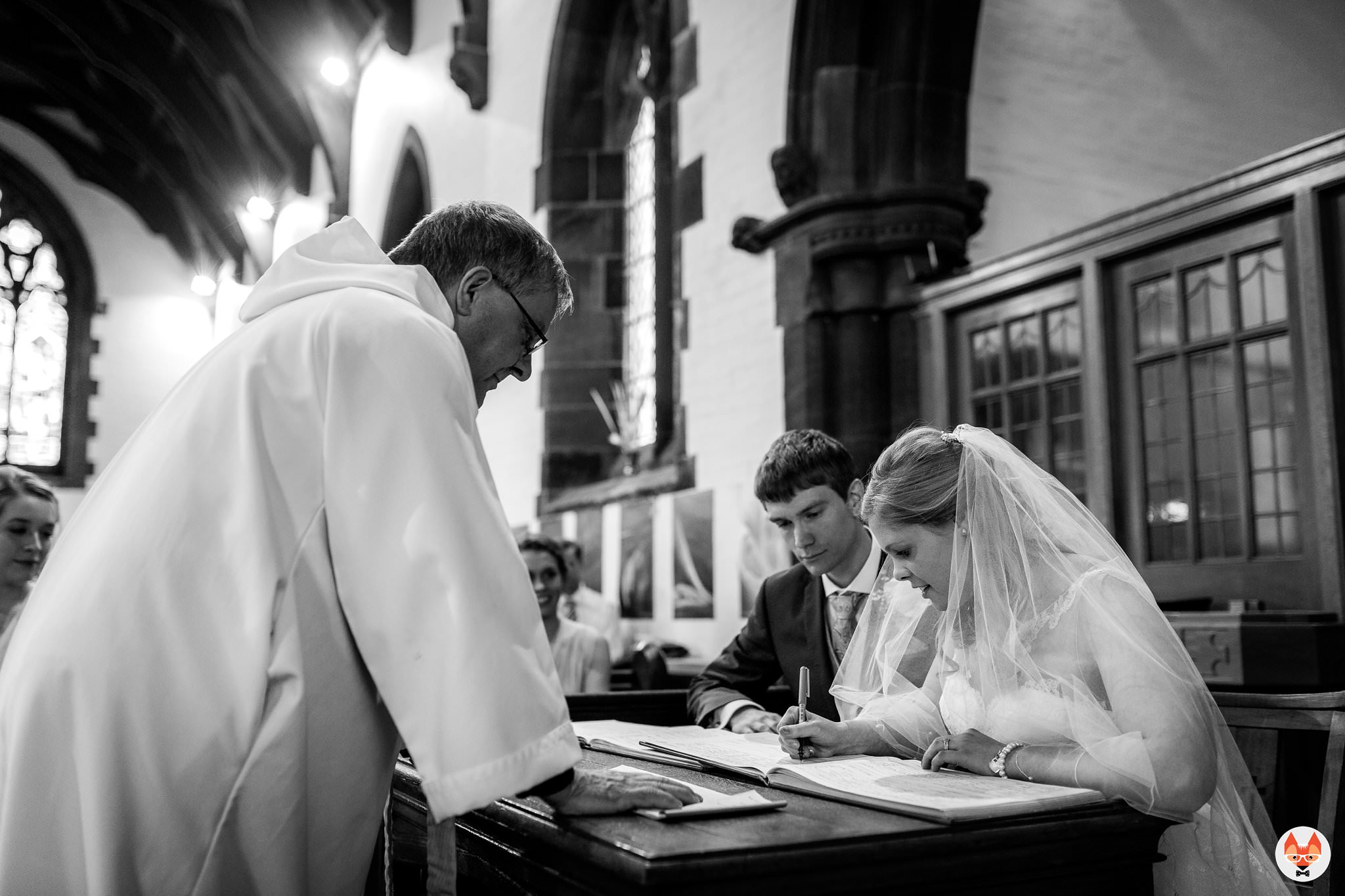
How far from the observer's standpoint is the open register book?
4.56ft

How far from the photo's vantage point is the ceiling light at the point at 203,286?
14477 mm

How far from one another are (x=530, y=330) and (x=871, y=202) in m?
2.85

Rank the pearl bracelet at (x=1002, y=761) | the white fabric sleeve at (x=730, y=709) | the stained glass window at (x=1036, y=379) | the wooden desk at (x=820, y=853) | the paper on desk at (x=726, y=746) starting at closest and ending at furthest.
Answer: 1. the wooden desk at (x=820, y=853)
2. the pearl bracelet at (x=1002, y=761)
3. the paper on desk at (x=726, y=746)
4. the white fabric sleeve at (x=730, y=709)
5. the stained glass window at (x=1036, y=379)

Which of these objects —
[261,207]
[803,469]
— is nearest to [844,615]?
[803,469]

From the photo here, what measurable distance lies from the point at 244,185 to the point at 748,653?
11970 millimetres

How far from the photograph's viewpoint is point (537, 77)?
24.0 ft

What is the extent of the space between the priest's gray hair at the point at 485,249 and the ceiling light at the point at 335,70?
931 cm

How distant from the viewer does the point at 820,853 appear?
1233 mm

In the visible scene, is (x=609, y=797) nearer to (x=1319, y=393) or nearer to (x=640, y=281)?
(x=1319, y=393)

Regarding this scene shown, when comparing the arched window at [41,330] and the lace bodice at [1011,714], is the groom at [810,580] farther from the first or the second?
the arched window at [41,330]

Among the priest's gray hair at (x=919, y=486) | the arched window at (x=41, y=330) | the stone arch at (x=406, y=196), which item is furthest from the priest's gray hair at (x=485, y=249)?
the arched window at (x=41, y=330)

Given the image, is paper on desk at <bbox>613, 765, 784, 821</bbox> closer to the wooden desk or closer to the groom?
the wooden desk

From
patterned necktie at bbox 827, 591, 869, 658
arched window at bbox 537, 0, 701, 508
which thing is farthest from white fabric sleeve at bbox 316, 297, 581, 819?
arched window at bbox 537, 0, 701, 508

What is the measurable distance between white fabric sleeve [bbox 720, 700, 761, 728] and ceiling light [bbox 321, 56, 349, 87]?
29.7ft
